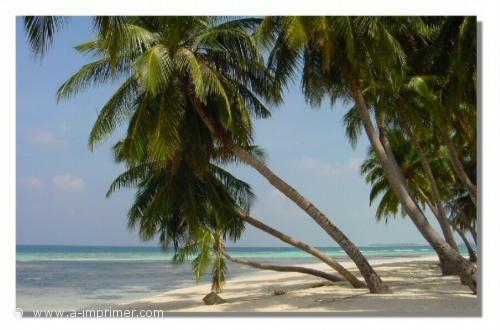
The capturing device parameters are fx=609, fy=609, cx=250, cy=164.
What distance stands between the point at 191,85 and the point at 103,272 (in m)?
19.0

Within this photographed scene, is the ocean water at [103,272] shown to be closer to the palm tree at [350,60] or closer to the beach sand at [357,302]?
Answer: the beach sand at [357,302]

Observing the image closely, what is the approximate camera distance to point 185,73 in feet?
30.8

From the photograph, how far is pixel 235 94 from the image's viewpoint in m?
9.57

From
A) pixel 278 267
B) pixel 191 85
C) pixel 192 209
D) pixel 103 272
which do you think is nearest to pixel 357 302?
pixel 278 267

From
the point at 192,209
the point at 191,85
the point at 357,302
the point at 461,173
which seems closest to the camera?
the point at 357,302

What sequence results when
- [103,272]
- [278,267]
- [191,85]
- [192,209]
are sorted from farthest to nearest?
[103,272] → [278,267] → [192,209] → [191,85]

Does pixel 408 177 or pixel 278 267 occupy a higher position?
pixel 408 177

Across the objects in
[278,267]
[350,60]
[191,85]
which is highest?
[350,60]

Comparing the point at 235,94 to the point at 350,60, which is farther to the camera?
the point at 235,94

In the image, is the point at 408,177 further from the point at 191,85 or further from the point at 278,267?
the point at 191,85

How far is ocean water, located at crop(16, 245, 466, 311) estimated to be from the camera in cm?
1579

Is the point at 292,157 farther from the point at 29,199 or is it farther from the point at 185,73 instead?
the point at 29,199

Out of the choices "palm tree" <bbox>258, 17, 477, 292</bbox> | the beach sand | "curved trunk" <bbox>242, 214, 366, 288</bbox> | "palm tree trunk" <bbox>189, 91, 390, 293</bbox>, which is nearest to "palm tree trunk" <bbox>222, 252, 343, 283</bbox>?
the beach sand
